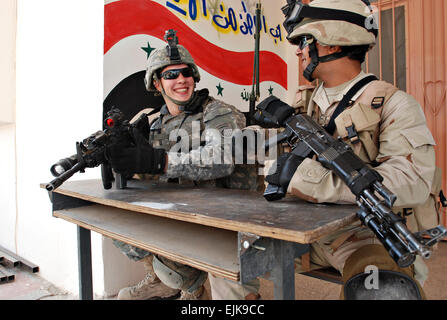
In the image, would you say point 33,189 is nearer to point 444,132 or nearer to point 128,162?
point 128,162

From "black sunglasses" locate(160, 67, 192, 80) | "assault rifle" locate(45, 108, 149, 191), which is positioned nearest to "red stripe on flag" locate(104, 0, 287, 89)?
"black sunglasses" locate(160, 67, 192, 80)

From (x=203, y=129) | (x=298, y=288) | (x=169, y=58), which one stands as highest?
(x=169, y=58)

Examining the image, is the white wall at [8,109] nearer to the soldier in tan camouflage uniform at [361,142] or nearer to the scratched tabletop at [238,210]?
the scratched tabletop at [238,210]

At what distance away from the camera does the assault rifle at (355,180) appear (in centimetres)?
79

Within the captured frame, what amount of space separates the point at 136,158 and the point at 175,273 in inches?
27.5

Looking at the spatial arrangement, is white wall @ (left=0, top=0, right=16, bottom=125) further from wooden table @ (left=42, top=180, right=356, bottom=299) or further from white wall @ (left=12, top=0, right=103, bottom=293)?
wooden table @ (left=42, top=180, right=356, bottom=299)

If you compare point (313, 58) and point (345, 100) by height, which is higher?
point (313, 58)

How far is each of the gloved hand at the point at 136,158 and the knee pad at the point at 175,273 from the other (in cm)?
56

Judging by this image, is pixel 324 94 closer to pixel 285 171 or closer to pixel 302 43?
pixel 302 43

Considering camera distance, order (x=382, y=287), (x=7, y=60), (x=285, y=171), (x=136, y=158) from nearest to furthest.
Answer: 1. (x=382, y=287)
2. (x=285, y=171)
3. (x=136, y=158)
4. (x=7, y=60)

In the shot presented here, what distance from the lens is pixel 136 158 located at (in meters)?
1.47

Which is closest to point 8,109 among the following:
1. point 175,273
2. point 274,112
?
point 175,273

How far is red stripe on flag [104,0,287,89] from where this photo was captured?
7.26 feet
